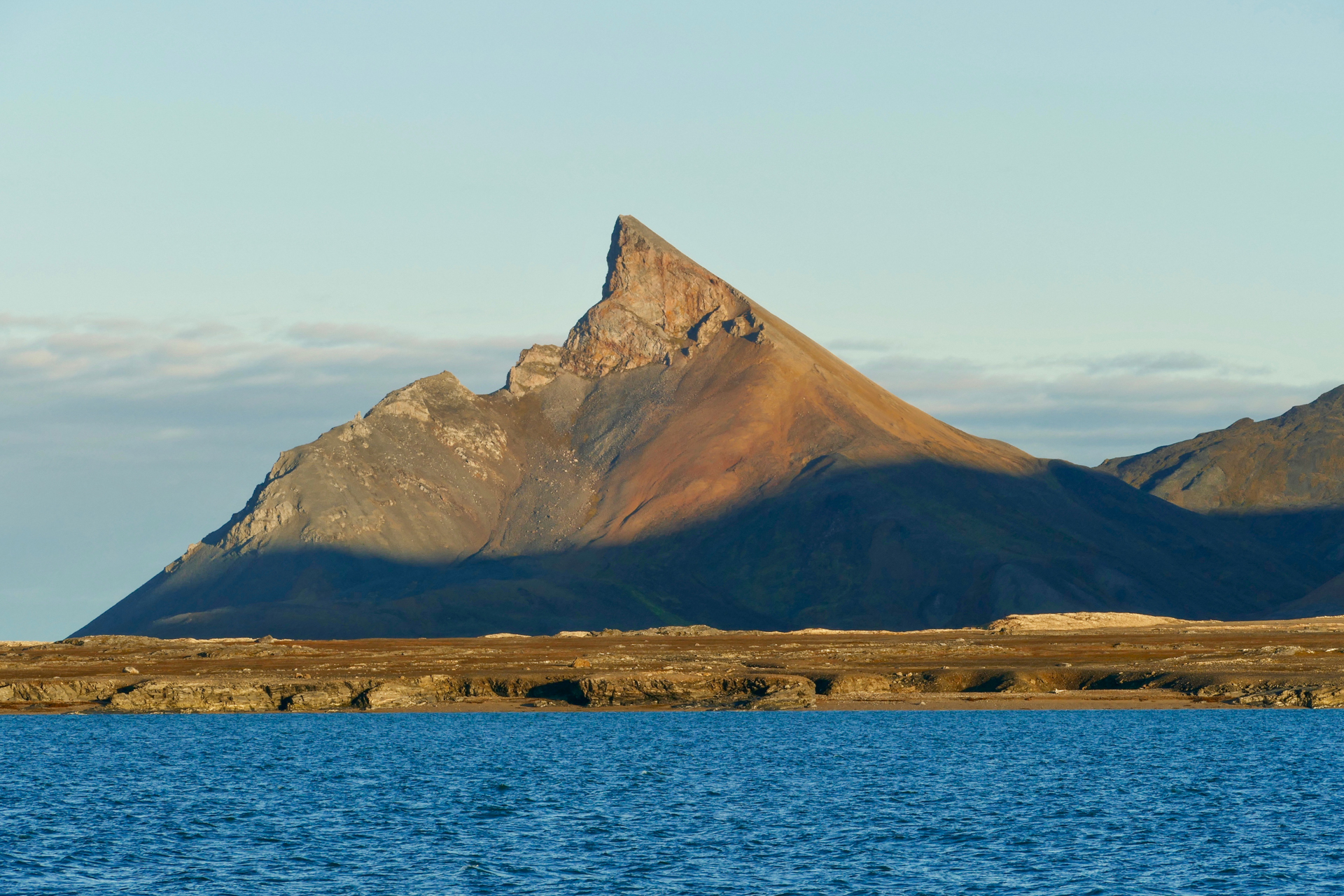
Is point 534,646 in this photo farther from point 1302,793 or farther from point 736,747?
point 1302,793

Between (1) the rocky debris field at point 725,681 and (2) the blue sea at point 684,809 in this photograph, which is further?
(1) the rocky debris field at point 725,681

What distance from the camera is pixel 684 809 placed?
75000 mm

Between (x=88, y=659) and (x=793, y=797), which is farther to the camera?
(x=88, y=659)

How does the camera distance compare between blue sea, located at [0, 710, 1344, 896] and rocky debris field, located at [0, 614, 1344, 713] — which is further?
rocky debris field, located at [0, 614, 1344, 713]

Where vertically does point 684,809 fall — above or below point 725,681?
below

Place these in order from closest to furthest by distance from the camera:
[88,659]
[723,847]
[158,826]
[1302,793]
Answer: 1. [723,847]
2. [158,826]
3. [1302,793]
4. [88,659]

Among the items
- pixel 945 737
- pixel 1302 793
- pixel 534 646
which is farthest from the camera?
pixel 534 646

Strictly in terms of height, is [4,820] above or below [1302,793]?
above

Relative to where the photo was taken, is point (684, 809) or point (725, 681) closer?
point (684, 809)

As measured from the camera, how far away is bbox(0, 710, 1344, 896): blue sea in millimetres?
56562

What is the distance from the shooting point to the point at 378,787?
85.1 m

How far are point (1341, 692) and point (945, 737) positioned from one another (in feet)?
104

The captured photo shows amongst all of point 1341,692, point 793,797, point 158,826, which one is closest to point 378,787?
point 158,826

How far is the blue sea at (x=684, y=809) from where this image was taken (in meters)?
56.6
